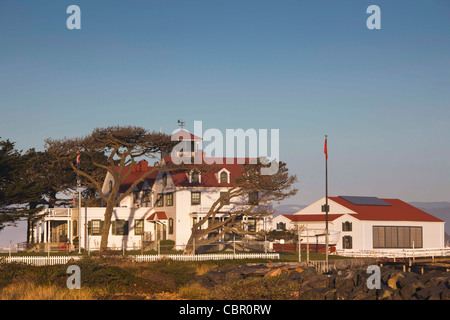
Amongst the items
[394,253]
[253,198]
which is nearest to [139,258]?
[253,198]

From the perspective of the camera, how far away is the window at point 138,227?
61969mm

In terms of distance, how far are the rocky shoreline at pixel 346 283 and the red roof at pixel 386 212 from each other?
26919mm

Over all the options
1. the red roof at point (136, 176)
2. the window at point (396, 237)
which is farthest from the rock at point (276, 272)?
the red roof at point (136, 176)

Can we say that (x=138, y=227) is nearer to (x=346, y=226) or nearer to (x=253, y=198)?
(x=253, y=198)

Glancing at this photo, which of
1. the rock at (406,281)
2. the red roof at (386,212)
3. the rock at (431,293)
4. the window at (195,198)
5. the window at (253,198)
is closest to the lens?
the rock at (431,293)

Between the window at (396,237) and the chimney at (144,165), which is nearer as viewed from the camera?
the window at (396,237)

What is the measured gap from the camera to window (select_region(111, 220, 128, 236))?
2406 inches

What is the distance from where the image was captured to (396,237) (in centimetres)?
6488

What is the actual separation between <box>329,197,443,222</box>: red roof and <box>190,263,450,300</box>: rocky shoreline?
26919 millimetres

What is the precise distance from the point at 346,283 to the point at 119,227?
34523 mm

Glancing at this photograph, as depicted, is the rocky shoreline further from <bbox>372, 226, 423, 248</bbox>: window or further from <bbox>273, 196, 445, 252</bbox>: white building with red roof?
<bbox>372, 226, 423, 248</bbox>: window

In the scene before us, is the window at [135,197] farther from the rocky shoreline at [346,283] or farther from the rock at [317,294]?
the rock at [317,294]

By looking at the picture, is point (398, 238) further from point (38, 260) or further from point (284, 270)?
point (38, 260)
